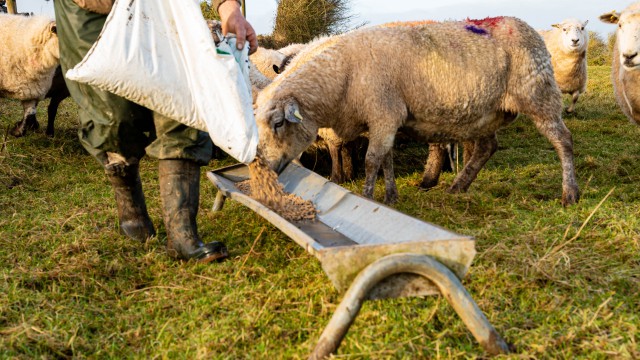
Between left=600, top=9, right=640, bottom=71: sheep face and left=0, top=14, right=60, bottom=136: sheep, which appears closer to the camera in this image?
left=600, top=9, right=640, bottom=71: sheep face

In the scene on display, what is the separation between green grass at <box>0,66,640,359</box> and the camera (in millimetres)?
2207

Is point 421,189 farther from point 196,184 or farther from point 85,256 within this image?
point 85,256

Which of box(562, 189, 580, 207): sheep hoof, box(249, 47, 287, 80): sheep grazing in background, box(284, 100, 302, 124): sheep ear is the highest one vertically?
box(284, 100, 302, 124): sheep ear

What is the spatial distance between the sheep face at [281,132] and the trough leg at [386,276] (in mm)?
2255

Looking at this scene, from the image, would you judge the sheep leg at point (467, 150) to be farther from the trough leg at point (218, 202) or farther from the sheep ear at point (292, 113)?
the trough leg at point (218, 202)

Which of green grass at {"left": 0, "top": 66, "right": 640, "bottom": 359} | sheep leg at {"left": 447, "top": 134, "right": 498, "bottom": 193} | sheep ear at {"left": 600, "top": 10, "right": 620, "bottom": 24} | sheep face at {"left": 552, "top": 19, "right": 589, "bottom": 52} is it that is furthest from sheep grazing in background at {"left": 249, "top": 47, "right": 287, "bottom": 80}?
sheep face at {"left": 552, "top": 19, "right": 589, "bottom": 52}

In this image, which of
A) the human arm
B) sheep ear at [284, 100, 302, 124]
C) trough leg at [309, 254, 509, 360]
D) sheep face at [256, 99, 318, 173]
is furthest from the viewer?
sheep face at [256, 99, 318, 173]

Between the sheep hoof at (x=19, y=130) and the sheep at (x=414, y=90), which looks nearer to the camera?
the sheep at (x=414, y=90)

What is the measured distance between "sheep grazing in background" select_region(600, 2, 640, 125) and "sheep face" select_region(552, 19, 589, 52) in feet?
13.4

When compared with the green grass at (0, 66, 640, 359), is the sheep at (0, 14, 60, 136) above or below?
below

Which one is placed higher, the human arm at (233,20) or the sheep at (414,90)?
the human arm at (233,20)

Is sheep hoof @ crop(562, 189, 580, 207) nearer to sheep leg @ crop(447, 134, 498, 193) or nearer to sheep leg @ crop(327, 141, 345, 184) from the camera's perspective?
sheep leg @ crop(447, 134, 498, 193)

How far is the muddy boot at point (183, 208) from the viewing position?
2994mm

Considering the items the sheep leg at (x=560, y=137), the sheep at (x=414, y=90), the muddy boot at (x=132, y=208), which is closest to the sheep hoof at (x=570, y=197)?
the sheep at (x=414, y=90)
